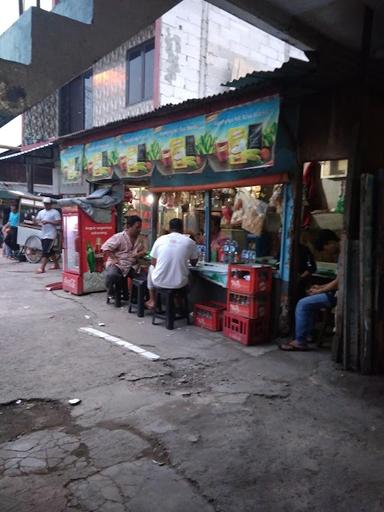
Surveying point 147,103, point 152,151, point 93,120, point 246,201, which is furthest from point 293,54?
point 246,201

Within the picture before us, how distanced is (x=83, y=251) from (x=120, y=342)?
357 centimetres

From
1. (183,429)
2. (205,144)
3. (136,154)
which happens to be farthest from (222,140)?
(183,429)

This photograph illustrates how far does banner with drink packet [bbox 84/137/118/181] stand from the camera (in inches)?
389

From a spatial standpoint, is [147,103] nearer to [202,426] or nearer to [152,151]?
[152,151]

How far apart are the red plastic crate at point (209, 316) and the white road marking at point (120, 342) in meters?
1.44

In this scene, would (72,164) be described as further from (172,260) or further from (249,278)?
(249,278)

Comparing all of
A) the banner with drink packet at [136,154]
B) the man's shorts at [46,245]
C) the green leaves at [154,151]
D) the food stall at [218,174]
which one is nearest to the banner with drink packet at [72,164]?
the food stall at [218,174]

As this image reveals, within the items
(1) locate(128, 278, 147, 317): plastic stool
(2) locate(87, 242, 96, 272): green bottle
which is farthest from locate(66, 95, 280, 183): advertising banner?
(1) locate(128, 278, 147, 317): plastic stool

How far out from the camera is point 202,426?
368 cm

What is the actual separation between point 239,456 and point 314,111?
4925 mm

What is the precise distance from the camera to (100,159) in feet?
33.8

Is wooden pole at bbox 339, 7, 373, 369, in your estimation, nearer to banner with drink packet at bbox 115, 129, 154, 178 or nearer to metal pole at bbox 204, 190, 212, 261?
metal pole at bbox 204, 190, 212, 261

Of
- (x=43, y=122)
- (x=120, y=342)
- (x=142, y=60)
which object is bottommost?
(x=120, y=342)

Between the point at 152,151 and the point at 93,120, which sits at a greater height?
the point at 93,120
